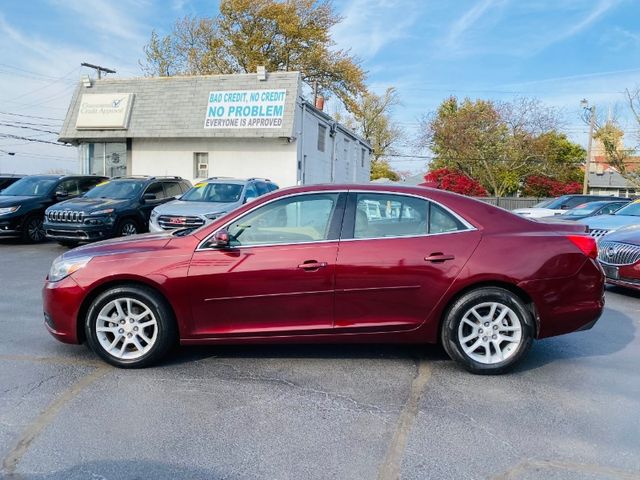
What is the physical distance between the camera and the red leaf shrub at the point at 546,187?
123 ft

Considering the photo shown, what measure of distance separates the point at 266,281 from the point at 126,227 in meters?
8.59

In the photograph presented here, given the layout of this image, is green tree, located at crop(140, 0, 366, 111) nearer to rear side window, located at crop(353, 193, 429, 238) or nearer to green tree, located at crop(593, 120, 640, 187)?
green tree, located at crop(593, 120, 640, 187)

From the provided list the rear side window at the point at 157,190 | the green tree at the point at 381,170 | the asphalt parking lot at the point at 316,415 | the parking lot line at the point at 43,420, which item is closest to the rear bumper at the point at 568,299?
the asphalt parking lot at the point at 316,415

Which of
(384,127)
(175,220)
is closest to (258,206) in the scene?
(175,220)

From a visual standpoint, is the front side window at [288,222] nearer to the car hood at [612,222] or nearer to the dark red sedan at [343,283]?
the dark red sedan at [343,283]

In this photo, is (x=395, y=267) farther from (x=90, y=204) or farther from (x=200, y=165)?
(x=200, y=165)

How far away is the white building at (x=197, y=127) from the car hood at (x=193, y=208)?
25.2 feet

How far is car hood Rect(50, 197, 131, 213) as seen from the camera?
11.0 m

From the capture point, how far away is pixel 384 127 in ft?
185

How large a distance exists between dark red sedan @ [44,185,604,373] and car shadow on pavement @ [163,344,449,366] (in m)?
0.40

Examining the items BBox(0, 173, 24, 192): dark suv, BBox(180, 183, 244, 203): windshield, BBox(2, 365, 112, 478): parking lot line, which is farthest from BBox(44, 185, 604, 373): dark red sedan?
BBox(0, 173, 24, 192): dark suv

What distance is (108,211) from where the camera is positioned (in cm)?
1105

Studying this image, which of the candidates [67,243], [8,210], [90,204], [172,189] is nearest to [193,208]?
[90,204]

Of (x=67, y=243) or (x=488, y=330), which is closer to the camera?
(x=488, y=330)
